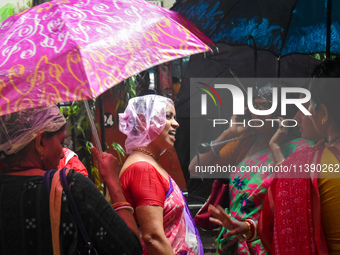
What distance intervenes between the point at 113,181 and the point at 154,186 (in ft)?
1.63

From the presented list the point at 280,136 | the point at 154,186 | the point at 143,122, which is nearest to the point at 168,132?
the point at 143,122

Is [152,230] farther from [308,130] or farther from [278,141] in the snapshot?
[308,130]

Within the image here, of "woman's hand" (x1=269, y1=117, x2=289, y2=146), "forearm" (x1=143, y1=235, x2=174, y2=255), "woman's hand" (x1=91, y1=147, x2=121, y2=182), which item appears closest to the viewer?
"woman's hand" (x1=91, y1=147, x2=121, y2=182)

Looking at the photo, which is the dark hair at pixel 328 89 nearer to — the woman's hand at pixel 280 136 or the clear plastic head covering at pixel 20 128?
the woman's hand at pixel 280 136

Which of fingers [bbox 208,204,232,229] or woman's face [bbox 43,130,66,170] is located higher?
woman's face [bbox 43,130,66,170]

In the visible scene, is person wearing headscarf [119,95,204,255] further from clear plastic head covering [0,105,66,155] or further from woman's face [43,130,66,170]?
clear plastic head covering [0,105,66,155]

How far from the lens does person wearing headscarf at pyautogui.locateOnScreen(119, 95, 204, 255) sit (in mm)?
2381

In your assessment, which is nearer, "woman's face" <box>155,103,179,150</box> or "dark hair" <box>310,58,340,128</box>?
"dark hair" <box>310,58,340,128</box>

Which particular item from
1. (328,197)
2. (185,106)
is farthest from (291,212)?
(185,106)

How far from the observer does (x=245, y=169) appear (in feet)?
10.1

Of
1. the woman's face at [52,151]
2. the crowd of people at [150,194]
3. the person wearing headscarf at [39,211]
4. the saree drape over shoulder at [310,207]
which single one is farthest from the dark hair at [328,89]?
the woman's face at [52,151]

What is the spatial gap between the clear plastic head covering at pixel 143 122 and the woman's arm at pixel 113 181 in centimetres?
70

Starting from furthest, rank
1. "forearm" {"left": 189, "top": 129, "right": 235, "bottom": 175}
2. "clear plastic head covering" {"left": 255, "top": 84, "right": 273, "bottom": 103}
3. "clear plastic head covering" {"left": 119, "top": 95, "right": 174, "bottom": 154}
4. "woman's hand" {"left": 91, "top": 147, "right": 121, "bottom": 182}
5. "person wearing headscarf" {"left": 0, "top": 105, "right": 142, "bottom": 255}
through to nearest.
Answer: "forearm" {"left": 189, "top": 129, "right": 235, "bottom": 175}
"clear plastic head covering" {"left": 255, "top": 84, "right": 273, "bottom": 103}
"clear plastic head covering" {"left": 119, "top": 95, "right": 174, "bottom": 154}
"woman's hand" {"left": 91, "top": 147, "right": 121, "bottom": 182}
"person wearing headscarf" {"left": 0, "top": 105, "right": 142, "bottom": 255}

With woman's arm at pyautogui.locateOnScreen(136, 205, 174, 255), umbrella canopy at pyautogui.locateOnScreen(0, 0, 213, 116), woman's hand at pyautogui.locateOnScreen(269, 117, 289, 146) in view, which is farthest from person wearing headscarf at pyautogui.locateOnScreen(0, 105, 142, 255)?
woman's hand at pyautogui.locateOnScreen(269, 117, 289, 146)
